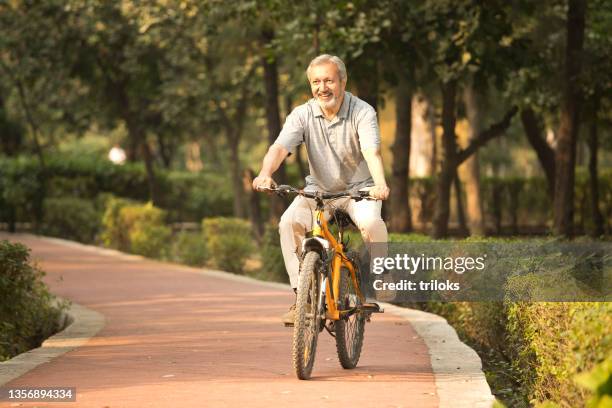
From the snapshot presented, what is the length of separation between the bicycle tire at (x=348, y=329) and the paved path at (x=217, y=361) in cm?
12

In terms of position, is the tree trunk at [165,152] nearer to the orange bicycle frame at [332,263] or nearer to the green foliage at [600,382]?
the orange bicycle frame at [332,263]

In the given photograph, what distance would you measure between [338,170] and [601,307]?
2.56 meters

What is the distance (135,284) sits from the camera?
697 inches

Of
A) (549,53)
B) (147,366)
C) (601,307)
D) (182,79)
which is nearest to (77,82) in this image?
(182,79)

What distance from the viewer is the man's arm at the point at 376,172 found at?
8086mm

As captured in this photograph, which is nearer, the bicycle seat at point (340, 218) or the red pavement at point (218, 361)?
the red pavement at point (218, 361)

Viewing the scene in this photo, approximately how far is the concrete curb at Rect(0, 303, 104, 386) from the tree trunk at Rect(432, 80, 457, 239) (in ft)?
29.5

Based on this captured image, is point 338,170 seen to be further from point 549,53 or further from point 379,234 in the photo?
point 549,53

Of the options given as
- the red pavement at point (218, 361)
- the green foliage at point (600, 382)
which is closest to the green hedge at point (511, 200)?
the red pavement at point (218, 361)

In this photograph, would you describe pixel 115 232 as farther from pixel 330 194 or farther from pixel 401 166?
pixel 330 194

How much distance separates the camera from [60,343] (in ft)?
35.1

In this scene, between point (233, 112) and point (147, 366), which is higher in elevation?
point (233, 112)

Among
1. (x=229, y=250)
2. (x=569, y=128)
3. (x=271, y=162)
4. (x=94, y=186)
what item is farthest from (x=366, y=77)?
(x=94, y=186)

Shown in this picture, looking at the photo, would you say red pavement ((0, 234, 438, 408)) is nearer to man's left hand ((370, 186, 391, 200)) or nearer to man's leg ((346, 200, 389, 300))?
man's leg ((346, 200, 389, 300))
